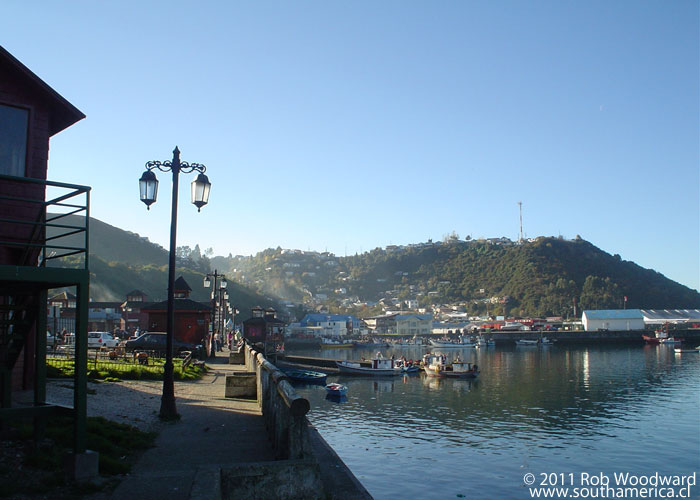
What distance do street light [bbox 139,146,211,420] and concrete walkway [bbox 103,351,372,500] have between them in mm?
703

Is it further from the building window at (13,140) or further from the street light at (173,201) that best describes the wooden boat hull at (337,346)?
the building window at (13,140)

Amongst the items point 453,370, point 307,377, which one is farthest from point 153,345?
point 453,370

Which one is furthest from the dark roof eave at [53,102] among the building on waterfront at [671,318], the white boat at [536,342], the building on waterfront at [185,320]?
the building on waterfront at [671,318]

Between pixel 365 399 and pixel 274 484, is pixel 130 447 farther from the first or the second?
pixel 365 399

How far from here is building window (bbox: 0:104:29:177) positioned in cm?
1216

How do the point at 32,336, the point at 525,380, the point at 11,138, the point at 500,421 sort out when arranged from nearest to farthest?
the point at 11,138, the point at 32,336, the point at 500,421, the point at 525,380

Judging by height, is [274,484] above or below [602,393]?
above

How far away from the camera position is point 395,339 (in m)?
167

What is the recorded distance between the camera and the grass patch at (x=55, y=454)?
830cm

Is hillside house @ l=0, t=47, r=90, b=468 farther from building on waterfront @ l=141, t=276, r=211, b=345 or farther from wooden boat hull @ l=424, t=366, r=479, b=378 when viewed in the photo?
wooden boat hull @ l=424, t=366, r=479, b=378

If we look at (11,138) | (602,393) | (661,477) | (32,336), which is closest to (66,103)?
(11,138)

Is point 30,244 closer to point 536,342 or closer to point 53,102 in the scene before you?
point 53,102

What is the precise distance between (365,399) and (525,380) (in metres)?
22.2

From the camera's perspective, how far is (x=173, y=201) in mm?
16188
